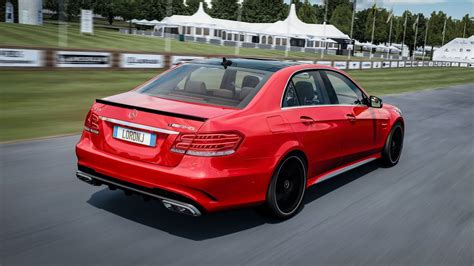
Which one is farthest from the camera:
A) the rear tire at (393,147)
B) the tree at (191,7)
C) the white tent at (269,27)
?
the tree at (191,7)

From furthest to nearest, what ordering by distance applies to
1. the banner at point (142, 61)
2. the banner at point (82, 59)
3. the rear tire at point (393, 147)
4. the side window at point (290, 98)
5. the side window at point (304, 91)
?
the banner at point (142, 61) < the banner at point (82, 59) < the rear tire at point (393, 147) < the side window at point (304, 91) < the side window at point (290, 98)

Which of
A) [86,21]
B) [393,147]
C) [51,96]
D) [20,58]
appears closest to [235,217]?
[393,147]

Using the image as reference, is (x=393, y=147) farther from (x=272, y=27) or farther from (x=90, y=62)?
(x=272, y=27)

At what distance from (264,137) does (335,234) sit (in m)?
1.14

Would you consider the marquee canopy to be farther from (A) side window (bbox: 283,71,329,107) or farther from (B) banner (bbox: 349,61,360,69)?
(A) side window (bbox: 283,71,329,107)

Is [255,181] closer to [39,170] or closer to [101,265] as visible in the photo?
[101,265]

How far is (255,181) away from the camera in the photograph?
4398 millimetres

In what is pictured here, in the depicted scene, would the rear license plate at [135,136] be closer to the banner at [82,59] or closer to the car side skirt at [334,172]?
the car side skirt at [334,172]

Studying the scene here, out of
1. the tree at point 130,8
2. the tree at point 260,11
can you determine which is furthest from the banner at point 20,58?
the tree at point 130,8

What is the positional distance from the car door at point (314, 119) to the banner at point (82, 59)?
1430 cm

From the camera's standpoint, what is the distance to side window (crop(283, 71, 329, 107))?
511 centimetres

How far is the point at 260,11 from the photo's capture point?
112 metres

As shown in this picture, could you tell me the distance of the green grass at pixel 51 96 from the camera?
9.23 m

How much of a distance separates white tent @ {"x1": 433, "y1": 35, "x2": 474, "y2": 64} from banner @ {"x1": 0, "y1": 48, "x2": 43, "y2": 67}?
102 m
